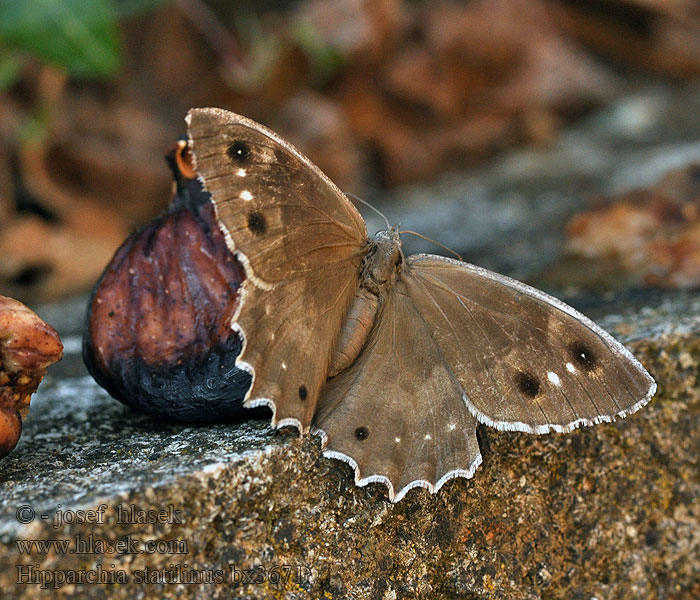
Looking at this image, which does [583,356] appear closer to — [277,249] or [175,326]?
[277,249]

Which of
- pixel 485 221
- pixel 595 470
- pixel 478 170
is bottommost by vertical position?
pixel 478 170

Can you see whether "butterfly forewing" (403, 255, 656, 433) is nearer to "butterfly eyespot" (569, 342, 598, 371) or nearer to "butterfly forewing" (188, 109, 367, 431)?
"butterfly eyespot" (569, 342, 598, 371)

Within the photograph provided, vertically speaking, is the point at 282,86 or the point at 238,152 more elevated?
the point at 238,152

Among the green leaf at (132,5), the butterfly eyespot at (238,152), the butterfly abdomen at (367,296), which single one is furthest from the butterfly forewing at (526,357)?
the green leaf at (132,5)

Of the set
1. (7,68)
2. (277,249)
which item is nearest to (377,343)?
(277,249)

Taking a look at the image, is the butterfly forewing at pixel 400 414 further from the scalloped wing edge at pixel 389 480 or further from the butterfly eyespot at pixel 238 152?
the butterfly eyespot at pixel 238 152

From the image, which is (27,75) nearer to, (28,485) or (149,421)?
(149,421)

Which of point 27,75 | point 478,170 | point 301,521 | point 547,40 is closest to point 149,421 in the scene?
point 301,521
